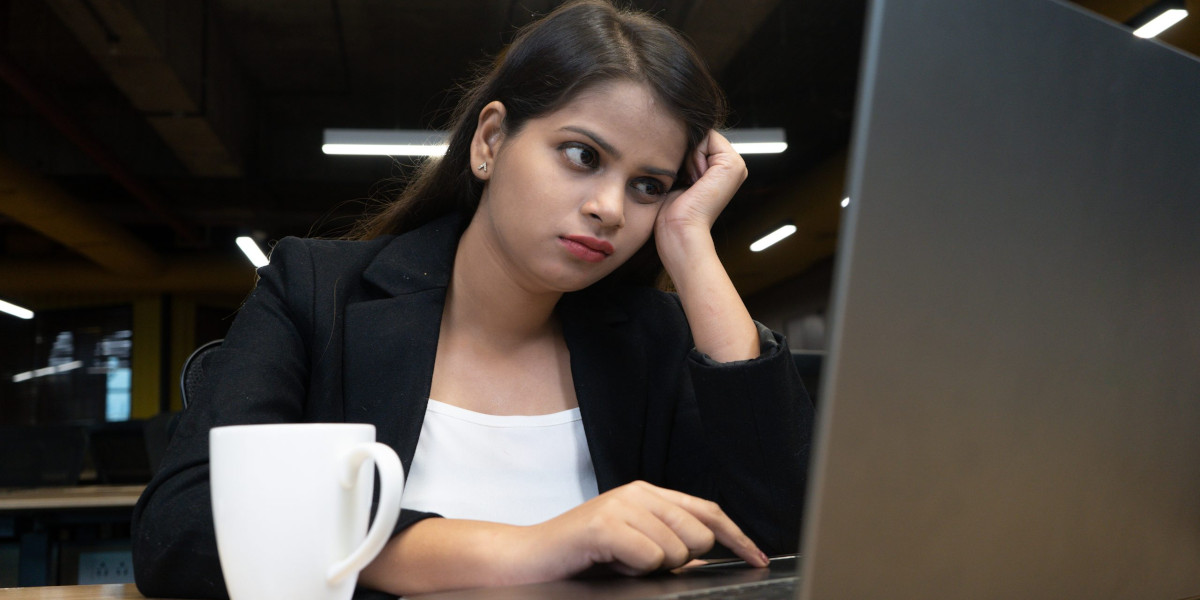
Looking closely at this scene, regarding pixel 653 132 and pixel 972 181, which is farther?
pixel 653 132

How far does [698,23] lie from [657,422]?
5046 mm

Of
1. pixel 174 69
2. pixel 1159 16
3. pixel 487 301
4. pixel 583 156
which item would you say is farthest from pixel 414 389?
pixel 174 69

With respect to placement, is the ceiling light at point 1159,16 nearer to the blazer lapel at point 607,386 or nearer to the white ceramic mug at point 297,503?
the blazer lapel at point 607,386

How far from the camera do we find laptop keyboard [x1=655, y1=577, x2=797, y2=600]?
50 cm

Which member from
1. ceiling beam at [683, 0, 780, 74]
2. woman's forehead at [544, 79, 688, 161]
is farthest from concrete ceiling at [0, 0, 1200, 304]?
woman's forehead at [544, 79, 688, 161]

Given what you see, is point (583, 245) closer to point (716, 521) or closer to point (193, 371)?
point (716, 521)

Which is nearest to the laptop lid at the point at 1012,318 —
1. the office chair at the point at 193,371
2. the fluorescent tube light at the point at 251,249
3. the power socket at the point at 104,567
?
the office chair at the point at 193,371

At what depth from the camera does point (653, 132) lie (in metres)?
0.95

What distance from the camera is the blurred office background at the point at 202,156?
17.4 feet

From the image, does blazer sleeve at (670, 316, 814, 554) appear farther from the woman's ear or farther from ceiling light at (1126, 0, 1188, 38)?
ceiling light at (1126, 0, 1188, 38)

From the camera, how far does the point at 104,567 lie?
2.85 m

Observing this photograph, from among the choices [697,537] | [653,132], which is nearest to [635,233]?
[653,132]

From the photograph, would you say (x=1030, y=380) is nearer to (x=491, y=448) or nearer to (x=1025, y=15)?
(x=1025, y=15)

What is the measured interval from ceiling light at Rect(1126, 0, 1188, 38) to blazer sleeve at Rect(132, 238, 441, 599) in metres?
4.80
